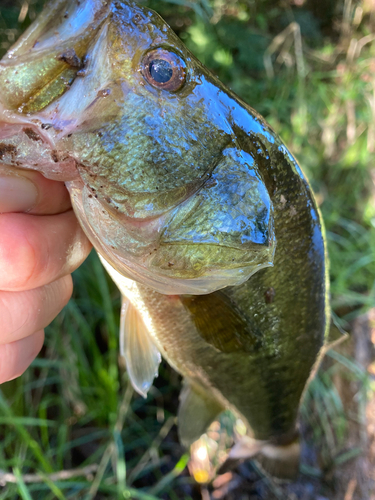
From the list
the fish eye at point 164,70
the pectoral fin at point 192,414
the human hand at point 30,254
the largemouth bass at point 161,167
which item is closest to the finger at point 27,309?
the human hand at point 30,254

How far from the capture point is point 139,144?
1.90 ft

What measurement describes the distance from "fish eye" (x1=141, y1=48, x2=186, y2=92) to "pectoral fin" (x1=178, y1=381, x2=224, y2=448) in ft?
3.17

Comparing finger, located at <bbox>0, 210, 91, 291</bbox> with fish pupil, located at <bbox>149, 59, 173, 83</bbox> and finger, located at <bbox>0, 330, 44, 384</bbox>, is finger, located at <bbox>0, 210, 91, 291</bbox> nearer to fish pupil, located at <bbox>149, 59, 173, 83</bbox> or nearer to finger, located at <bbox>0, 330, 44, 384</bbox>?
finger, located at <bbox>0, 330, 44, 384</bbox>

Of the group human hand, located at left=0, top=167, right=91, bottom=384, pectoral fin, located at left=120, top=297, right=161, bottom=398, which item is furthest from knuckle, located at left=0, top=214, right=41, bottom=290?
pectoral fin, located at left=120, top=297, right=161, bottom=398

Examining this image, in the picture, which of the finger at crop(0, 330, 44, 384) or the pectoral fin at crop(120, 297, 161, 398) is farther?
the pectoral fin at crop(120, 297, 161, 398)

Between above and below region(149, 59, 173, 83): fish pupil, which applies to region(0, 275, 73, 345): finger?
below

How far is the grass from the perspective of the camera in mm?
1535

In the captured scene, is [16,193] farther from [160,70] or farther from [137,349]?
[137,349]

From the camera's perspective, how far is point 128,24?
56 centimetres

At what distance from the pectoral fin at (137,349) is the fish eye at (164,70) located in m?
0.56

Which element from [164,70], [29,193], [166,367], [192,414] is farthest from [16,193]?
[166,367]

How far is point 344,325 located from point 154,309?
1.92 m

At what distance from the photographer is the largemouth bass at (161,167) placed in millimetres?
529

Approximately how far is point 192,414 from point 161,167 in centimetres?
94
